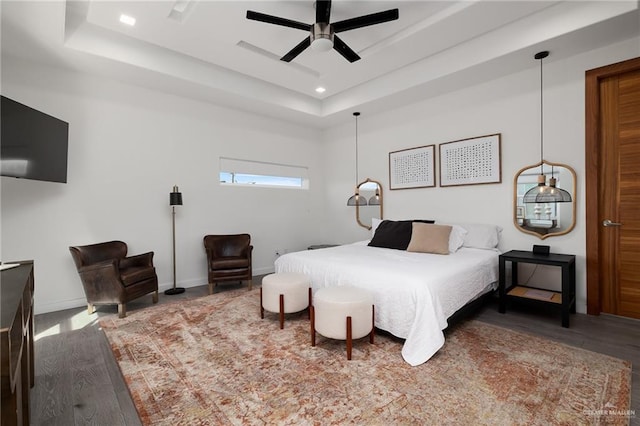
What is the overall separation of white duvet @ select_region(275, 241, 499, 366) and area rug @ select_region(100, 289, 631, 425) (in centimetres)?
20

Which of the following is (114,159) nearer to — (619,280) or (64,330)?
(64,330)

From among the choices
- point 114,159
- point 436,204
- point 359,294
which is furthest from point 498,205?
point 114,159

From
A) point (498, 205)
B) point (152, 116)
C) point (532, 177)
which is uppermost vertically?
point (152, 116)

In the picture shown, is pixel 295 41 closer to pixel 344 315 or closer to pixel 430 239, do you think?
pixel 430 239

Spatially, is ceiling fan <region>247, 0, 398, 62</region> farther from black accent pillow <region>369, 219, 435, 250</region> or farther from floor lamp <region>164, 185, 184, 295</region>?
floor lamp <region>164, 185, 184, 295</region>

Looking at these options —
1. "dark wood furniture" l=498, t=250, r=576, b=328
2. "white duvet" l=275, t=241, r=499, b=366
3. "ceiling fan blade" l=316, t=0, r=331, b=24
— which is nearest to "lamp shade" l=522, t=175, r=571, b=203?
"dark wood furniture" l=498, t=250, r=576, b=328

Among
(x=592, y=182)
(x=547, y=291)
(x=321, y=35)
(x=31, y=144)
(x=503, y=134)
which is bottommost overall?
(x=547, y=291)

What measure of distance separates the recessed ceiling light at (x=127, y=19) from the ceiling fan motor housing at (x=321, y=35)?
1.85 m

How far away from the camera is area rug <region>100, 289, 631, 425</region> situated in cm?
172

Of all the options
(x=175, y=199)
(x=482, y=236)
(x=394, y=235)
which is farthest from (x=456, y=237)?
(x=175, y=199)

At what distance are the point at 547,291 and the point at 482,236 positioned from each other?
89cm

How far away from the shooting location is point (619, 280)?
311cm

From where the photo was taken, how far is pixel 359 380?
2.05 metres

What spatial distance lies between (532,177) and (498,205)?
507mm
